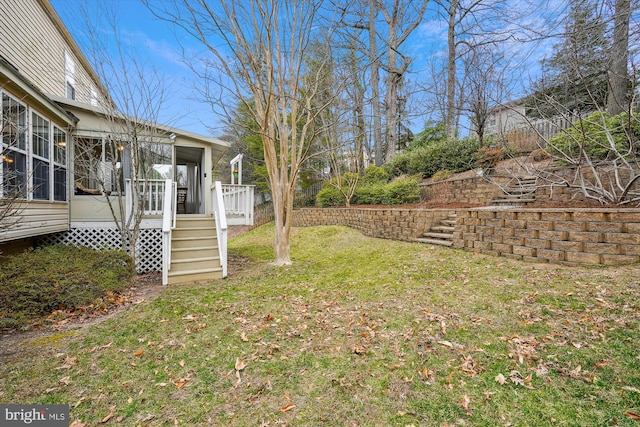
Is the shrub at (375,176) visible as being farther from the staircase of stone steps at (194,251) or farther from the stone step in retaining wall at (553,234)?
the staircase of stone steps at (194,251)

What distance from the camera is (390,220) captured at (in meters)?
8.53

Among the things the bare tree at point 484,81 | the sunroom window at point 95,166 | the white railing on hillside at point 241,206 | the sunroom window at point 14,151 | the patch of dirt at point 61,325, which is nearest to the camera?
the patch of dirt at point 61,325

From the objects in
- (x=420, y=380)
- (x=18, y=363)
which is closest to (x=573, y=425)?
(x=420, y=380)

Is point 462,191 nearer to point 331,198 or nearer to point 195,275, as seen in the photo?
point 331,198

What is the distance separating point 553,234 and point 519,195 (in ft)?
12.0

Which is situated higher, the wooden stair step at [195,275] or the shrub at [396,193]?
the shrub at [396,193]

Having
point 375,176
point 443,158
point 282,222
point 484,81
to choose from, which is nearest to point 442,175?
point 443,158

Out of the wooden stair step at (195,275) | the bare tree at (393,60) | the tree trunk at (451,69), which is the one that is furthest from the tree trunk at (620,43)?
the wooden stair step at (195,275)

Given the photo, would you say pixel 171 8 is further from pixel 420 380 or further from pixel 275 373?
pixel 420 380

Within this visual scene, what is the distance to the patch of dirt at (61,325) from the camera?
310cm

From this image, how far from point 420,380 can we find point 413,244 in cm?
505

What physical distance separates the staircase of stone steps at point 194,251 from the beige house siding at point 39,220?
224 cm

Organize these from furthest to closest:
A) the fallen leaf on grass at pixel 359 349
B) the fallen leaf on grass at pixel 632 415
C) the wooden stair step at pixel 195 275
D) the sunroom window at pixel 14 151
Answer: the wooden stair step at pixel 195 275, the sunroom window at pixel 14 151, the fallen leaf on grass at pixel 359 349, the fallen leaf on grass at pixel 632 415

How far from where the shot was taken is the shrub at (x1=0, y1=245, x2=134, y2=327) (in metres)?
3.82
